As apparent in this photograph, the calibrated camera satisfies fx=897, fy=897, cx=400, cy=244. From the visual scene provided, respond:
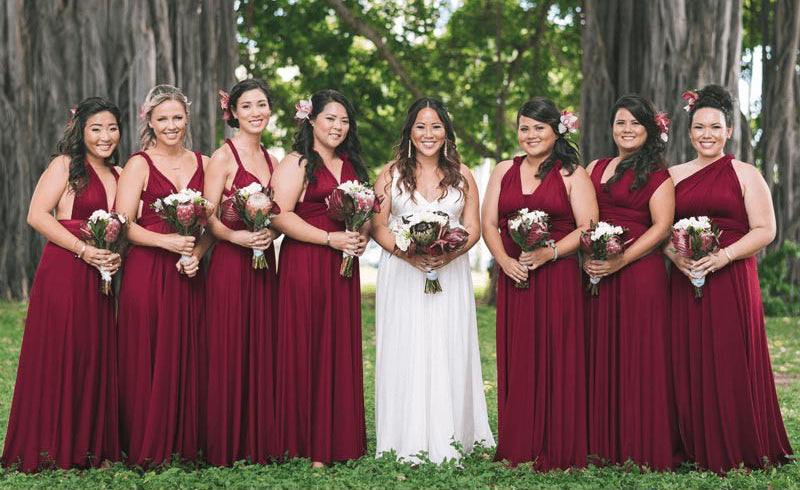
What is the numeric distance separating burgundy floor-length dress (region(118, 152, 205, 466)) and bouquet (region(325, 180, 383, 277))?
0.95 m

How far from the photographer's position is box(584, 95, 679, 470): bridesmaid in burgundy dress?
5.07m

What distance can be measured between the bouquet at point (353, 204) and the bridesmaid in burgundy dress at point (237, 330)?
0.42 m

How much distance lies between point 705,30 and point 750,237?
5.19 meters

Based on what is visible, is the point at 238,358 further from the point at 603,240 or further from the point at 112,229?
the point at 603,240

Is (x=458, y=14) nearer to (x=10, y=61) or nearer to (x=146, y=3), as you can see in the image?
(x=10, y=61)

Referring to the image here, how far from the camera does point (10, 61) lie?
12.8 m

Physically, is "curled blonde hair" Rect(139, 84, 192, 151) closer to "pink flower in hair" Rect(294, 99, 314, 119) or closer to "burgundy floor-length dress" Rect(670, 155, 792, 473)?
"pink flower in hair" Rect(294, 99, 314, 119)

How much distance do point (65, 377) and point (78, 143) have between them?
136 centimetres

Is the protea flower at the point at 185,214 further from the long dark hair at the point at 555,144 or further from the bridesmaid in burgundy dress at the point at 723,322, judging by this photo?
the bridesmaid in burgundy dress at the point at 723,322

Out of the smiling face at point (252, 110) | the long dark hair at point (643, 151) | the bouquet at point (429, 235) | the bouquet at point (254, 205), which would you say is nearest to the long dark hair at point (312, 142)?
the smiling face at point (252, 110)

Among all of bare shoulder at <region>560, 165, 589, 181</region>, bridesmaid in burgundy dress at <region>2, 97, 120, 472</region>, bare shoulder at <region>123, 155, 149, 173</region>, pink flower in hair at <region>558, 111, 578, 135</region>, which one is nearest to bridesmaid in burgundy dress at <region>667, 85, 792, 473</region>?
bare shoulder at <region>560, 165, 589, 181</region>

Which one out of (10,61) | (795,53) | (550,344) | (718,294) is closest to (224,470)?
(550,344)

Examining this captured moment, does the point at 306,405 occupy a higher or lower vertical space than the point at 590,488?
higher

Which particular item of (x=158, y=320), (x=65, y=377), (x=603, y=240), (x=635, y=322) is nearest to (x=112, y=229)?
(x=158, y=320)
